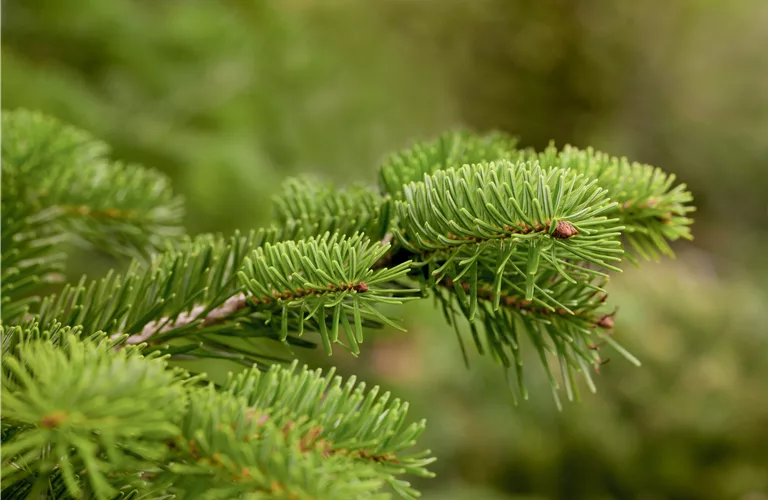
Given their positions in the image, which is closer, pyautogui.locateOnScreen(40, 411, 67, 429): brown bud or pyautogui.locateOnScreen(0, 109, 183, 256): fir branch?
pyautogui.locateOnScreen(40, 411, 67, 429): brown bud

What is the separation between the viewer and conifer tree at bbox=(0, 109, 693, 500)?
0.17m

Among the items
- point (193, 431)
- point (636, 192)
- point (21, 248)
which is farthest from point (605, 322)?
point (21, 248)

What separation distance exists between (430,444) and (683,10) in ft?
9.58

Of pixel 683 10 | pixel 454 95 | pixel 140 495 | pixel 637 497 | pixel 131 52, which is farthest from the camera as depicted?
pixel 683 10

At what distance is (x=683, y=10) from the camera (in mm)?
3141

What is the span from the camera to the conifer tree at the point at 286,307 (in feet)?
0.56

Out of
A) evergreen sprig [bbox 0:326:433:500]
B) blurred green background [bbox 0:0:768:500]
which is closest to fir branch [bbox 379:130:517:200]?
evergreen sprig [bbox 0:326:433:500]

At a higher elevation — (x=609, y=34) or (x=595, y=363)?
(x=609, y=34)

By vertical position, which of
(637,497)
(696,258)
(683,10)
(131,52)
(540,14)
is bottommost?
(637,497)

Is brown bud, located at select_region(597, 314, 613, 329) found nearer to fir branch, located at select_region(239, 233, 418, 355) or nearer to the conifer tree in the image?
the conifer tree

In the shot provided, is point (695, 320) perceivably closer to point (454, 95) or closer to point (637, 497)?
point (637, 497)

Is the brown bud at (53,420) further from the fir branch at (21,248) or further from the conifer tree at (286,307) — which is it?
the fir branch at (21,248)

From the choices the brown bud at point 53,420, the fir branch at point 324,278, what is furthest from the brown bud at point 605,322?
the brown bud at point 53,420

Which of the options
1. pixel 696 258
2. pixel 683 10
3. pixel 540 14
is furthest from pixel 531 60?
pixel 696 258
